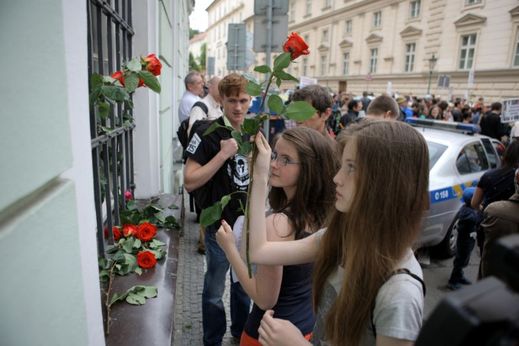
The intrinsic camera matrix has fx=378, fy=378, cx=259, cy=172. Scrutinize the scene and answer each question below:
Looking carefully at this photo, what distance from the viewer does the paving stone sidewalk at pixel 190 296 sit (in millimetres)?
2848

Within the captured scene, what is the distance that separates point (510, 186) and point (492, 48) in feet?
73.7

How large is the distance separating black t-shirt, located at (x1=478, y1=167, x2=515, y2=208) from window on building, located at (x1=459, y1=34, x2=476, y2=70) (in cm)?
2324

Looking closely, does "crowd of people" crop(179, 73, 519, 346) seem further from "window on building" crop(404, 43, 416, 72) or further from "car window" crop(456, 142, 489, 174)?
"window on building" crop(404, 43, 416, 72)

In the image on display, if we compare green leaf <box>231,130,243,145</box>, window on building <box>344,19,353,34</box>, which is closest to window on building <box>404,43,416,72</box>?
window on building <box>344,19,353,34</box>

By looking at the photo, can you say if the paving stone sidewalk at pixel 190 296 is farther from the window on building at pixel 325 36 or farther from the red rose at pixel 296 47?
the window on building at pixel 325 36

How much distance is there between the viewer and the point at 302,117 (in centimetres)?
108

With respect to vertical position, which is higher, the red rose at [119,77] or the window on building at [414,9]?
the window on building at [414,9]

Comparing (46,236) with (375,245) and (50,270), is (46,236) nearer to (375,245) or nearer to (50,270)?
(50,270)

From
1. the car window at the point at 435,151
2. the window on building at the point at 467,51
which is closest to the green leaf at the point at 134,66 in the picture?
the car window at the point at 435,151

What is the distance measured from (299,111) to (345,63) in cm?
3639

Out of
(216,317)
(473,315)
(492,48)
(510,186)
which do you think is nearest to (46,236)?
(473,315)

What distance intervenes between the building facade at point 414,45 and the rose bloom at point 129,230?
1548 cm

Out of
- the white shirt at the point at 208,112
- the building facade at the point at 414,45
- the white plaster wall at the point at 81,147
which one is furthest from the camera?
the building facade at the point at 414,45

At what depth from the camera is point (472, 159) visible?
491 centimetres
